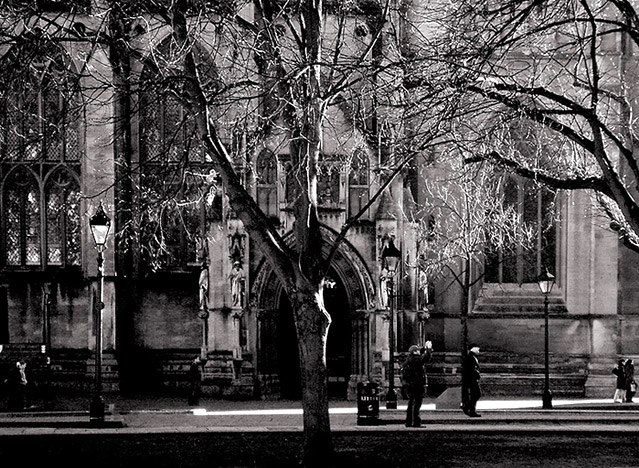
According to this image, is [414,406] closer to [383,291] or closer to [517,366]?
[383,291]

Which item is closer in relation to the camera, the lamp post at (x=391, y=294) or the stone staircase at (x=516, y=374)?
the lamp post at (x=391, y=294)

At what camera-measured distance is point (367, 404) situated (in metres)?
22.2

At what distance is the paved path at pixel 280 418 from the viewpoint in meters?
22.1

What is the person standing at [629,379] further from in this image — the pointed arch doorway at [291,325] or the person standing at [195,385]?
the person standing at [195,385]

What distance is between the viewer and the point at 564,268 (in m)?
31.9

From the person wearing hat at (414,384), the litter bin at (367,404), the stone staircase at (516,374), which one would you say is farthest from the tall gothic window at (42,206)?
the person wearing hat at (414,384)

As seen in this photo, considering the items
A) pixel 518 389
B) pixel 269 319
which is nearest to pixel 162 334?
pixel 269 319

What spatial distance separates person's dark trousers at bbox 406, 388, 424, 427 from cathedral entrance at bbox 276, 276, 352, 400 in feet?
25.5

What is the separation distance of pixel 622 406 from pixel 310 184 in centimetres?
1414

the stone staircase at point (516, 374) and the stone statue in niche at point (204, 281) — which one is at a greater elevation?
the stone statue in niche at point (204, 281)

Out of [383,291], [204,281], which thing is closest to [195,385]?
[204,281]

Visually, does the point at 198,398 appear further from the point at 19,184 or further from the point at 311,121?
the point at 311,121

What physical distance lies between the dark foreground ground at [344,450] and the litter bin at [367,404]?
1.18 metres

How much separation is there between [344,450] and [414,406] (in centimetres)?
386
